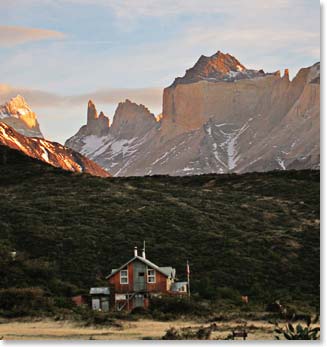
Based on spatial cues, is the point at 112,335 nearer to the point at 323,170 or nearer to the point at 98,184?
the point at 323,170

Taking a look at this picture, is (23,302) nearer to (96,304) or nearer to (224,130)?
(96,304)

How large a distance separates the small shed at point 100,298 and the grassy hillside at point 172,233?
8.90 feet

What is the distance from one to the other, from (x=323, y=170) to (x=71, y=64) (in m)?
6.50

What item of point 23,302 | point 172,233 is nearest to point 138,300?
point 23,302

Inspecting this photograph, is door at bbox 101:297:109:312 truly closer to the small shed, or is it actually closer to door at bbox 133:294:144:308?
the small shed

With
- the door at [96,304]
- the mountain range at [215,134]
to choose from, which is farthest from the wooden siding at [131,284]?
the mountain range at [215,134]

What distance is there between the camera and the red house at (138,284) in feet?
96.4

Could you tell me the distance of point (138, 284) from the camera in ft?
97.6

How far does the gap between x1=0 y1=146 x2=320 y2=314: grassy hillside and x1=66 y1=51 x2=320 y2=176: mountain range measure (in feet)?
101

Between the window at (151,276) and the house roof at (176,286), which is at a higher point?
the window at (151,276)

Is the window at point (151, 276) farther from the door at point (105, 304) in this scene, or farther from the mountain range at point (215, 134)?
the mountain range at point (215, 134)

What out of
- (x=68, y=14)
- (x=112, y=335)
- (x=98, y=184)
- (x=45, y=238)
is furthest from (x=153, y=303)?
(x=98, y=184)

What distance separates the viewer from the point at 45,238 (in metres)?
40.0

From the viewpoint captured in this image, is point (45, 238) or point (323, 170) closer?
point (323, 170)
